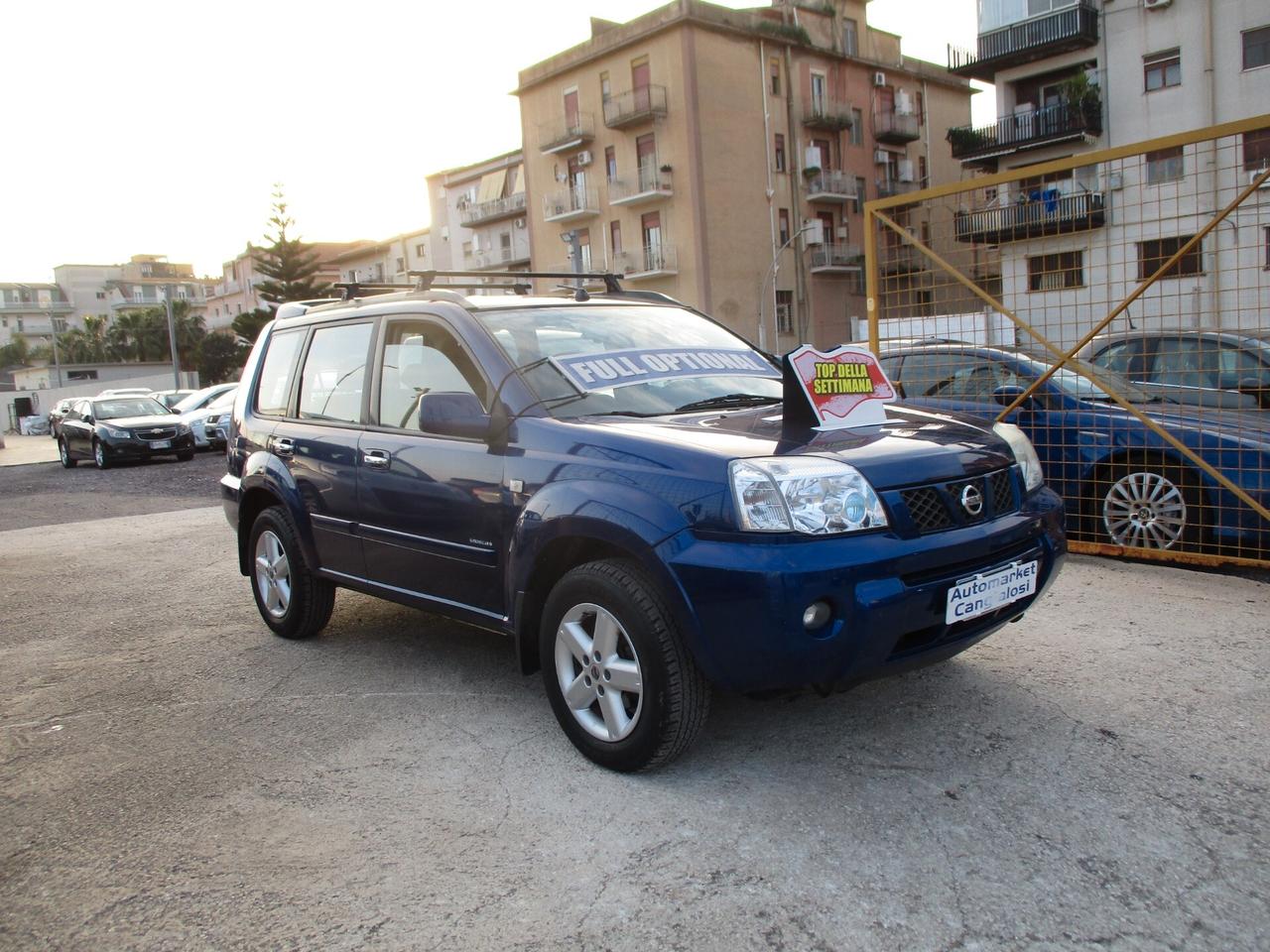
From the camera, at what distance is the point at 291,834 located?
3088 millimetres

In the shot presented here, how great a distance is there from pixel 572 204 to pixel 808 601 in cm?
4160

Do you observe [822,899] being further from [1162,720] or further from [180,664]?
[180,664]

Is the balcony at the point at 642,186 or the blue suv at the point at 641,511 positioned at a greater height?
the balcony at the point at 642,186

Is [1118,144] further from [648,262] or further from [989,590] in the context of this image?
[989,590]

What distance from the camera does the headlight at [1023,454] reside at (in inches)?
146

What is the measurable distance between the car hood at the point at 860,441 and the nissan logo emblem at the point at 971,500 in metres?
0.06

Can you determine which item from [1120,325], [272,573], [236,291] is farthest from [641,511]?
[236,291]

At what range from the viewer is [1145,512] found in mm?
6203

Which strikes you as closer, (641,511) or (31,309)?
(641,511)

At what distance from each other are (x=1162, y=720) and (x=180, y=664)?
177 inches

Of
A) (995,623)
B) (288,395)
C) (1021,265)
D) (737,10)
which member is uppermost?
(737,10)

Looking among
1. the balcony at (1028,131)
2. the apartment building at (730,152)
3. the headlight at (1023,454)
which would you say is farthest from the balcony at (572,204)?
the headlight at (1023,454)

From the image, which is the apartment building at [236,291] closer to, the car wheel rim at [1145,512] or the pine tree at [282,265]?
the pine tree at [282,265]

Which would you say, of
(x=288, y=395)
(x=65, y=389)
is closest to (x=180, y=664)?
(x=288, y=395)
